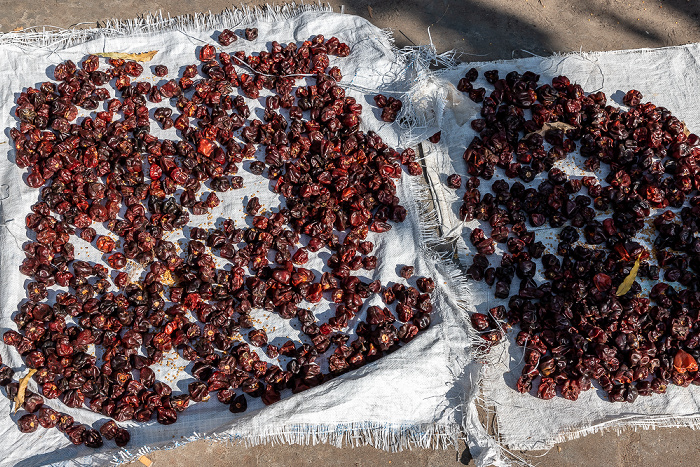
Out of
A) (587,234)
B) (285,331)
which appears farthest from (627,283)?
(285,331)

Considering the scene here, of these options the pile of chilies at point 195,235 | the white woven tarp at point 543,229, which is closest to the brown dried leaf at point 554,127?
the white woven tarp at point 543,229

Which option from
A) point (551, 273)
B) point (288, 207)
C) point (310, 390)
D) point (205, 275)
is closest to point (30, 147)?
point (205, 275)

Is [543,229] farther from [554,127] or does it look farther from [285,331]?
[285,331]

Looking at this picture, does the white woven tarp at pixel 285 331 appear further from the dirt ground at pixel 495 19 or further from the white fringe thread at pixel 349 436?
the dirt ground at pixel 495 19

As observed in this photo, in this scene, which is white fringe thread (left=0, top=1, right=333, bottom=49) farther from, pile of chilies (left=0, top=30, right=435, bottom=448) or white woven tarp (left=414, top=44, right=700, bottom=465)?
white woven tarp (left=414, top=44, right=700, bottom=465)

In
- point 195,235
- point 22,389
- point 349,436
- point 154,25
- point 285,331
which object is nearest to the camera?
point 22,389

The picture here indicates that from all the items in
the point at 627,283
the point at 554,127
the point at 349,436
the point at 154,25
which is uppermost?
the point at 154,25

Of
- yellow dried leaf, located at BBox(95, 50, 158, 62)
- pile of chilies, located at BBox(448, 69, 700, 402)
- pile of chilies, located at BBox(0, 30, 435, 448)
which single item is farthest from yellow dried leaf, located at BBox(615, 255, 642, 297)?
yellow dried leaf, located at BBox(95, 50, 158, 62)
